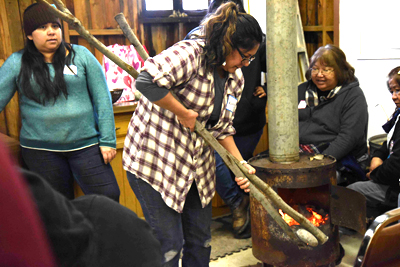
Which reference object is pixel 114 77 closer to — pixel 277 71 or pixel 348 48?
pixel 277 71

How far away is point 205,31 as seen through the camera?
154 cm

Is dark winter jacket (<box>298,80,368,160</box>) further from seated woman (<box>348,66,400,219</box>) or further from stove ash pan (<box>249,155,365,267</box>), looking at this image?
stove ash pan (<box>249,155,365,267</box>)

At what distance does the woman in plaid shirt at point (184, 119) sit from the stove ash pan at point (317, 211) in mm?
514

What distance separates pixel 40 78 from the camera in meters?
2.16

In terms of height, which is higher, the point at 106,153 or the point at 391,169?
the point at 106,153

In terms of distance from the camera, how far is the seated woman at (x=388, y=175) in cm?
245

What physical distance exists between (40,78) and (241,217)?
1.69 metres

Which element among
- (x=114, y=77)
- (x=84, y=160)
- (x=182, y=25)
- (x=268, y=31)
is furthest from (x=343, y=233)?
(x=182, y=25)

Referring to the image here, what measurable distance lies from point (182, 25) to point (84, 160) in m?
2.10

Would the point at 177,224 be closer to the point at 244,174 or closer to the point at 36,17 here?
the point at 244,174

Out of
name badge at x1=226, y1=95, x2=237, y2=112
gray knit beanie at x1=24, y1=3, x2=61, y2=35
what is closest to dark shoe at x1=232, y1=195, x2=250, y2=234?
name badge at x1=226, y1=95, x2=237, y2=112

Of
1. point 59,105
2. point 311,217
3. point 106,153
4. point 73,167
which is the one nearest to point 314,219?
point 311,217

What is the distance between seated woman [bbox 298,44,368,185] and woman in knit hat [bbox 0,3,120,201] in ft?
4.53

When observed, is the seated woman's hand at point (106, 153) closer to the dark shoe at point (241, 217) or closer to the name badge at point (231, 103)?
the name badge at point (231, 103)
